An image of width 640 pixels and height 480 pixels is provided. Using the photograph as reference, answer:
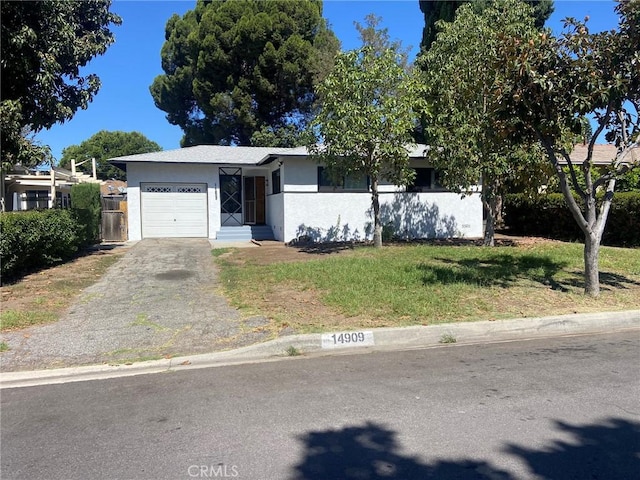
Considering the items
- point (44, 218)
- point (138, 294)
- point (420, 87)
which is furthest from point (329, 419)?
point (420, 87)

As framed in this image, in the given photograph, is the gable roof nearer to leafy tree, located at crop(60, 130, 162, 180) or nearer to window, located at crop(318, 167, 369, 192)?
window, located at crop(318, 167, 369, 192)

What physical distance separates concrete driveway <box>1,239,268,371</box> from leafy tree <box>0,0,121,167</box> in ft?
13.1

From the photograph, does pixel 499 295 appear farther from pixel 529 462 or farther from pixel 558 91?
pixel 529 462

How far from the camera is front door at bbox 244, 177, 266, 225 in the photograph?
71.3 ft

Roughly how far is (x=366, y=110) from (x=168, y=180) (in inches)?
399

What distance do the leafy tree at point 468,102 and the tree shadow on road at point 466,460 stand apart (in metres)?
9.96

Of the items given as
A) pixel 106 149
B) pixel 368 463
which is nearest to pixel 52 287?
pixel 368 463

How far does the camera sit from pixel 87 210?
16422 millimetres

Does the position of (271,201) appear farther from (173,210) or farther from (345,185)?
(173,210)

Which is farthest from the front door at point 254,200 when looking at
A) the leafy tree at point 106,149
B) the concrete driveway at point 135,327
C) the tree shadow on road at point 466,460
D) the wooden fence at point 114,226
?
the leafy tree at point 106,149

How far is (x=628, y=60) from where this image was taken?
7531 millimetres

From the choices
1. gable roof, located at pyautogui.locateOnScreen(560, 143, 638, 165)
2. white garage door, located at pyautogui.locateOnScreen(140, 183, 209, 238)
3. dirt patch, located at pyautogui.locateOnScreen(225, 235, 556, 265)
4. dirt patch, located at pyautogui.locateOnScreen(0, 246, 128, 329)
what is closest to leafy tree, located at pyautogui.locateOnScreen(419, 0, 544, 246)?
dirt patch, located at pyautogui.locateOnScreen(225, 235, 556, 265)

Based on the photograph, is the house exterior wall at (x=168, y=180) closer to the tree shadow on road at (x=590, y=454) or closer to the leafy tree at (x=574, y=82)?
the leafy tree at (x=574, y=82)

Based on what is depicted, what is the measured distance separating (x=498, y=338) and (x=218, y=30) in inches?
1109
